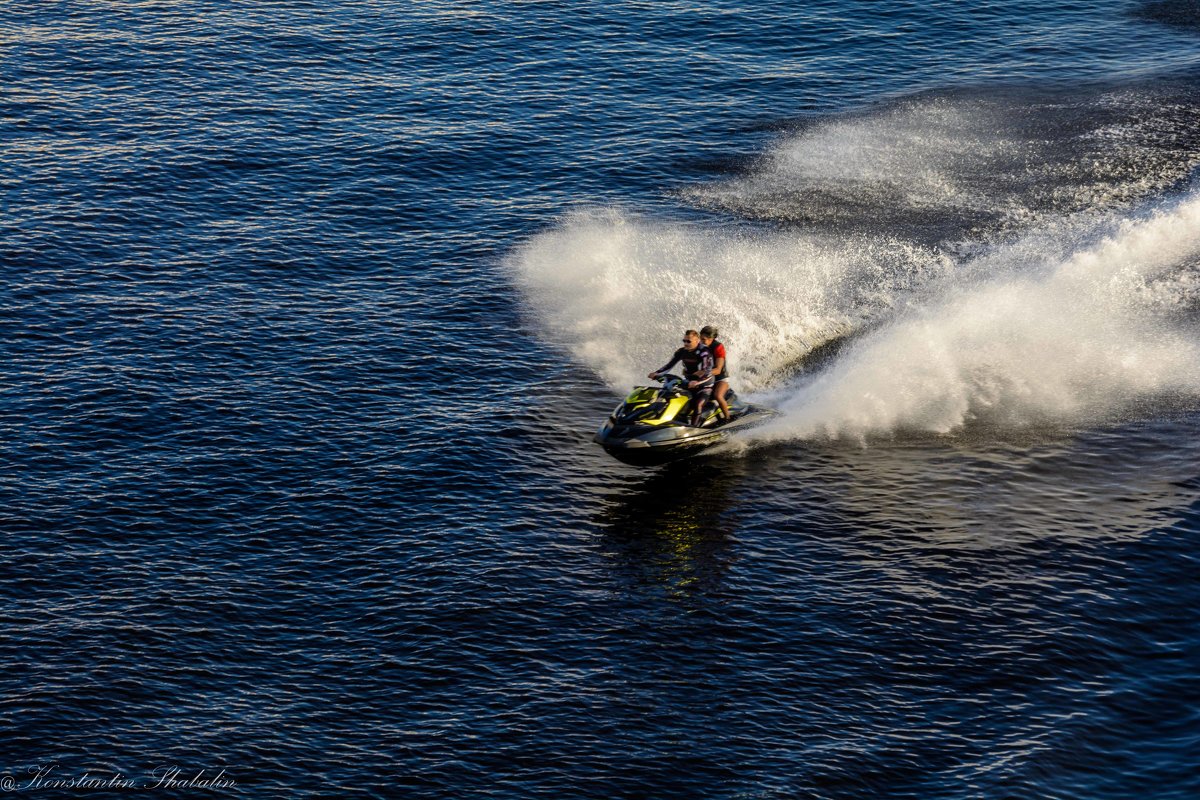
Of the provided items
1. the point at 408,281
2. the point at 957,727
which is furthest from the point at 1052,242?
the point at 957,727

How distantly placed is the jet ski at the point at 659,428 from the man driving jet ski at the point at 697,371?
0.21 m

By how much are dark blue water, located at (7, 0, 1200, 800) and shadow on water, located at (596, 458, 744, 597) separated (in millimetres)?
160

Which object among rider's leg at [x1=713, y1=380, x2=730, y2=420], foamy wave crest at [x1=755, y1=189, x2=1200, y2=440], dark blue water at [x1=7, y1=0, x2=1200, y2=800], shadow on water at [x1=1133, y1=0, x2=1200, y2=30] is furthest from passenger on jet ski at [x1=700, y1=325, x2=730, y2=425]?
shadow on water at [x1=1133, y1=0, x2=1200, y2=30]

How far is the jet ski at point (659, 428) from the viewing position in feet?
148

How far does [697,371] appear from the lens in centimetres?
4622

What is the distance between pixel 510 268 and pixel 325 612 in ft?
83.3

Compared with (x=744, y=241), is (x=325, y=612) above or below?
below

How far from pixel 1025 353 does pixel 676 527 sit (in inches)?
644

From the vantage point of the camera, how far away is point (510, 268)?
62781 mm

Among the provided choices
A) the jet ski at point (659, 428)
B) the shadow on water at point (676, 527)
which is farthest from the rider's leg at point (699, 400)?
the shadow on water at point (676, 527)

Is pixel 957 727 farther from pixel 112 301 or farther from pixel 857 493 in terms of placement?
pixel 112 301

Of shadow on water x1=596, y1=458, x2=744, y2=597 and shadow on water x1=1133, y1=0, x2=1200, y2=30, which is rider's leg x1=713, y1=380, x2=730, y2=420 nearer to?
shadow on water x1=596, y1=458, x2=744, y2=597

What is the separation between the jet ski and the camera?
148ft

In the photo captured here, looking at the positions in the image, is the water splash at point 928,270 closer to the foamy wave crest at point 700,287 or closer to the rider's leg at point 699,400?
the foamy wave crest at point 700,287
